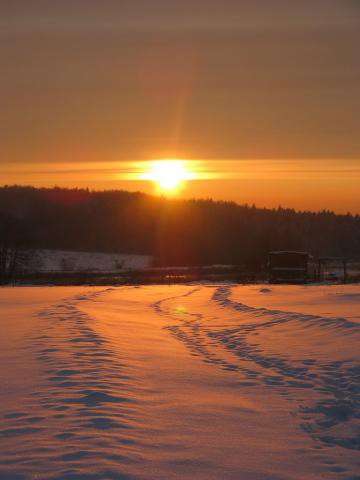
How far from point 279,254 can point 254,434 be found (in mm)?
39023

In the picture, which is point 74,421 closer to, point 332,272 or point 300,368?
point 300,368

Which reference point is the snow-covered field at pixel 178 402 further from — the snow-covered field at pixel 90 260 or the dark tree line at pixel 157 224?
the dark tree line at pixel 157 224

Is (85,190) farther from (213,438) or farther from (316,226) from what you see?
(213,438)

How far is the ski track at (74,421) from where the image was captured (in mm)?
4696

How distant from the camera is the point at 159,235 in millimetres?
134375

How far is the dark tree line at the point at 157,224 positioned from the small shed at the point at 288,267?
5858cm

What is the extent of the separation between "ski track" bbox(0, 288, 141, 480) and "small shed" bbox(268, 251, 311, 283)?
3405cm

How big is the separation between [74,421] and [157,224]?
134 meters

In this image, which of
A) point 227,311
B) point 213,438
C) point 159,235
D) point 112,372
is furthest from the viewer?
point 159,235

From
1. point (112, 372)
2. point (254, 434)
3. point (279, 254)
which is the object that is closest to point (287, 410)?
point (254, 434)

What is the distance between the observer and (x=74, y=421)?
5.88 metres

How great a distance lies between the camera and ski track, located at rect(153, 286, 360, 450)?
6.37m

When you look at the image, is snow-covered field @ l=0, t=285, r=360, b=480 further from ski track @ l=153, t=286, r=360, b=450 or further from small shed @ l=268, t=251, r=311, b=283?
small shed @ l=268, t=251, r=311, b=283

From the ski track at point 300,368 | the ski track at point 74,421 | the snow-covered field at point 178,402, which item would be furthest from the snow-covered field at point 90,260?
the ski track at point 74,421
